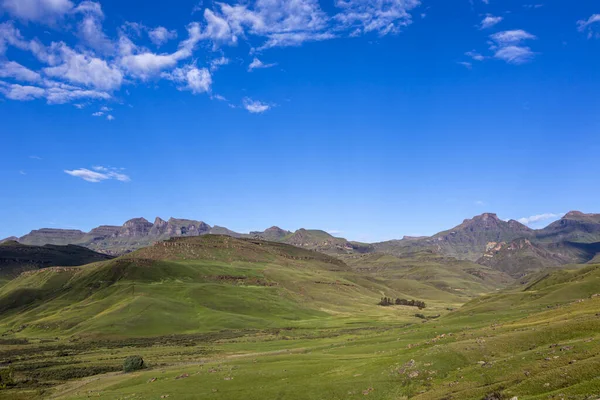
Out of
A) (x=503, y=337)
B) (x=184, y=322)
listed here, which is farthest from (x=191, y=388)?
(x=184, y=322)

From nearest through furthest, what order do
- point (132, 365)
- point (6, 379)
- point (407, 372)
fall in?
1. point (407, 372)
2. point (6, 379)
3. point (132, 365)

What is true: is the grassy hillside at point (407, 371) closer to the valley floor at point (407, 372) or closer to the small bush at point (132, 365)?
the valley floor at point (407, 372)

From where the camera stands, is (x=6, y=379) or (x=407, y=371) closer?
(x=407, y=371)

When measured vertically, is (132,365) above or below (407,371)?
below

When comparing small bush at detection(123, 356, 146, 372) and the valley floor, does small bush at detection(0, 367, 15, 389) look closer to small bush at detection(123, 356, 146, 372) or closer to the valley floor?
the valley floor

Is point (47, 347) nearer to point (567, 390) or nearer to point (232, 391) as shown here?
point (232, 391)

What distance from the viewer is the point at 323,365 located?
71125 millimetres

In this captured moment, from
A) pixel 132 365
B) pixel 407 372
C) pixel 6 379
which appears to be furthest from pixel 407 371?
pixel 6 379

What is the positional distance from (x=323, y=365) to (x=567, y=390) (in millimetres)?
46283

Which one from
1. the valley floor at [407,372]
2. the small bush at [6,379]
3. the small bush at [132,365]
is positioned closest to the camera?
the valley floor at [407,372]

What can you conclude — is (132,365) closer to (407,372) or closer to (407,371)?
(407,371)

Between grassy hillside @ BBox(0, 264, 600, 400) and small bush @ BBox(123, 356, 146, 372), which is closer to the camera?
grassy hillside @ BBox(0, 264, 600, 400)

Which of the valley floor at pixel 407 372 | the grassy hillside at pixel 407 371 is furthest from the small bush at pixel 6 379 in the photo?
the grassy hillside at pixel 407 371

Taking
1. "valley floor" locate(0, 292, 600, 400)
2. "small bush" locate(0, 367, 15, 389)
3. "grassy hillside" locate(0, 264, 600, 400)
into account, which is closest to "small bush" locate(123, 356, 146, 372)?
"valley floor" locate(0, 292, 600, 400)
